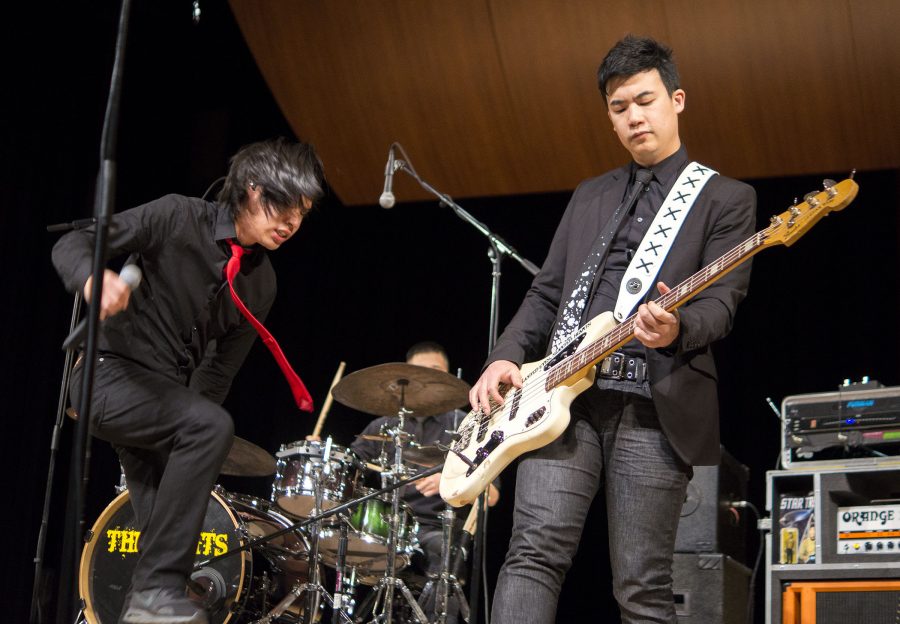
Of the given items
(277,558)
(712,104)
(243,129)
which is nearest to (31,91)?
(243,129)

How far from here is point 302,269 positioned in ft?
22.3

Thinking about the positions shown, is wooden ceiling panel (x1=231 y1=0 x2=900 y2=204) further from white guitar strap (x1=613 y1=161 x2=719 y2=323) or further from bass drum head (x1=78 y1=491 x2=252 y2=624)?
white guitar strap (x1=613 y1=161 x2=719 y2=323)

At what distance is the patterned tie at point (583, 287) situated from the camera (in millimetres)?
2633

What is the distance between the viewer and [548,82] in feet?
17.6

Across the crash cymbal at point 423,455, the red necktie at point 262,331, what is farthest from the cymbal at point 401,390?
the red necktie at point 262,331

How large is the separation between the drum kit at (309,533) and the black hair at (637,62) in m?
2.35

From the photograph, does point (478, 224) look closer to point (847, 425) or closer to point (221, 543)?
point (847, 425)

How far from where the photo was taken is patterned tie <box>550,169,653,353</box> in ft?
8.64

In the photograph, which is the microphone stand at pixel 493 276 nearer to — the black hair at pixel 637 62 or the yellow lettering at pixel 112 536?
the black hair at pixel 637 62

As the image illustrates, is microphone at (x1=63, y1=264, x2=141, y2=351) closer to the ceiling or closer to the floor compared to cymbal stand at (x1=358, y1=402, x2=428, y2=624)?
closer to the ceiling

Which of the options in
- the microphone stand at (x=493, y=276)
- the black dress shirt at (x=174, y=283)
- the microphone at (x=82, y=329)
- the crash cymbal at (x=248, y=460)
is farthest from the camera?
the crash cymbal at (x=248, y=460)

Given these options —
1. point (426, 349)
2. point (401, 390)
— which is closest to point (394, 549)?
point (401, 390)

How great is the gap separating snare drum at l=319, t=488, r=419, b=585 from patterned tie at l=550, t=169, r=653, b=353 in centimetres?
256

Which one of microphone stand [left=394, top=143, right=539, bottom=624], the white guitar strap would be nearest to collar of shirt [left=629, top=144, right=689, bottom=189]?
the white guitar strap
